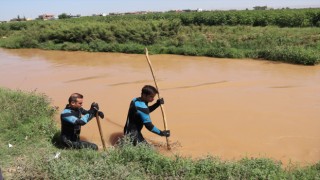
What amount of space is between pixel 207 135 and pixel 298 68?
6934 millimetres

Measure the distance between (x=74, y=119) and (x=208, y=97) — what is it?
14.9 feet

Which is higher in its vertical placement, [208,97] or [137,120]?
[137,120]

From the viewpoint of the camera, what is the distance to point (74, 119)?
5328 millimetres

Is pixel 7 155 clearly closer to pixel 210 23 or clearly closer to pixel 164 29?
pixel 164 29

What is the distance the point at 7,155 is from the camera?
5281 millimetres

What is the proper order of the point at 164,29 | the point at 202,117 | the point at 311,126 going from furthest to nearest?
the point at 164,29
the point at 202,117
the point at 311,126

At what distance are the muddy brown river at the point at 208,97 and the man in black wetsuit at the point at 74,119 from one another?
833 millimetres

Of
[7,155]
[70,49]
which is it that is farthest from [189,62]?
[7,155]

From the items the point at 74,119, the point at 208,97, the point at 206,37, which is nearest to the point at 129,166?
the point at 74,119

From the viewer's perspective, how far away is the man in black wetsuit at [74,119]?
5324mm

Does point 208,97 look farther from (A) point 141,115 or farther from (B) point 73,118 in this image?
(B) point 73,118

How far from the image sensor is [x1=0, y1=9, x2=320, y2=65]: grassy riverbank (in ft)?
48.7

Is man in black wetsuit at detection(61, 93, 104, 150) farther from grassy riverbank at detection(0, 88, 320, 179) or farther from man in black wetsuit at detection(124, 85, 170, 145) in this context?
man in black wetsuit at detection(124, 85, 170, 145)

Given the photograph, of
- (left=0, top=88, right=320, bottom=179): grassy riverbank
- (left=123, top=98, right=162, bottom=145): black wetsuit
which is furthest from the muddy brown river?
(left=0, top=88, right=320, bottom=179): grassy riverbank
